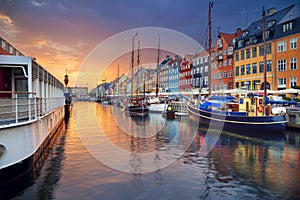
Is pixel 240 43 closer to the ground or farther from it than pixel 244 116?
farther from it

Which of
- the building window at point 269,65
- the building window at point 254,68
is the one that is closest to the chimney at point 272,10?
the building window at point 254,68

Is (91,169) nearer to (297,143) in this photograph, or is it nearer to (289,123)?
(297,143)

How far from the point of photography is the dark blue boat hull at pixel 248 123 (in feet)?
77.9

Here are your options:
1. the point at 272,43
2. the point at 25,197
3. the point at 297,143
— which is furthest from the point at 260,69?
the point at 25,197

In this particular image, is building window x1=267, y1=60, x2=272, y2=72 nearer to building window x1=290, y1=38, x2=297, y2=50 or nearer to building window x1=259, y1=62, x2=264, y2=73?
building window x1=259, y1=62, x2=264, y2=73

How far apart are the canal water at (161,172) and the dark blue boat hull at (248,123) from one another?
5448mm

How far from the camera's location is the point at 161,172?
1164 centimetres

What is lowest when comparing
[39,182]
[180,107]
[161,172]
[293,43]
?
[161,172]

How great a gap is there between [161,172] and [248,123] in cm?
1687

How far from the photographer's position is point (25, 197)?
8.52 m

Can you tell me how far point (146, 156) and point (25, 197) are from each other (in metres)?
7.59

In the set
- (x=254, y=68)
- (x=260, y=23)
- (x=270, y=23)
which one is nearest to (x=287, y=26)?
(x=270, y=23)

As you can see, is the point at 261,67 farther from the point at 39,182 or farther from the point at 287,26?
the point at 39,182

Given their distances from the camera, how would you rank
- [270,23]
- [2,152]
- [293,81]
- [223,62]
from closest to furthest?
[2,152] < [293,81] < [270,23] < [223,62]
